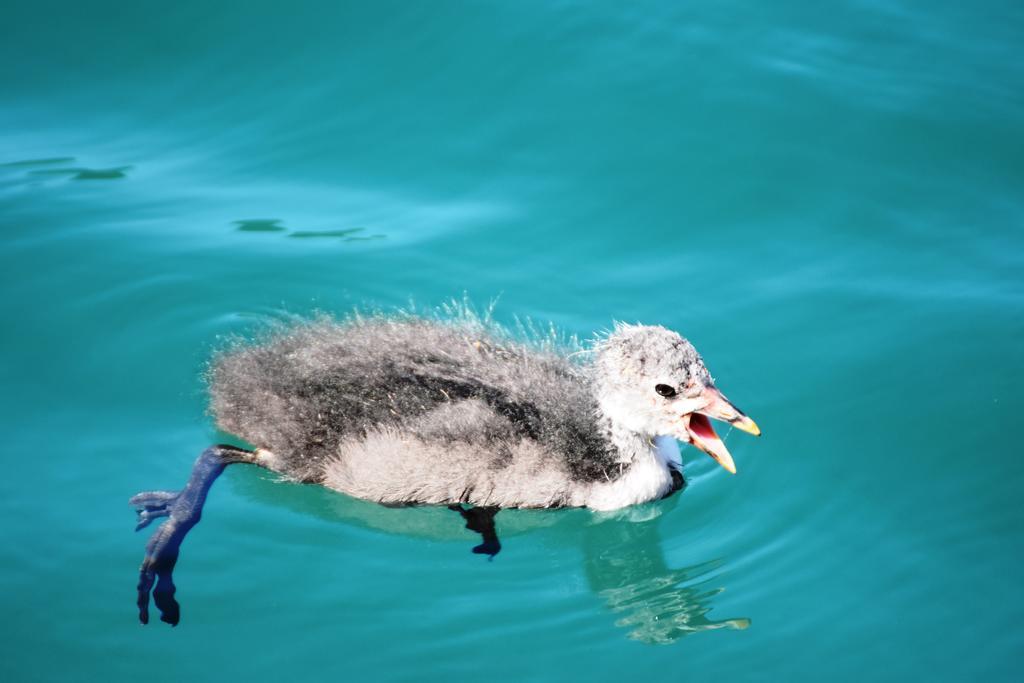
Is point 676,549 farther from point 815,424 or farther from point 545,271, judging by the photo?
point 545,271

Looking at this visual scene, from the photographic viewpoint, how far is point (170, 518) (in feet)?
16.6

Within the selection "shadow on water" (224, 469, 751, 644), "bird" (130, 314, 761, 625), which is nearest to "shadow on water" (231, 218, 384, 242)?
"bird" (130, 314, 761, 625)

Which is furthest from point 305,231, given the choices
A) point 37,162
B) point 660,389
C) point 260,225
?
point 660,389

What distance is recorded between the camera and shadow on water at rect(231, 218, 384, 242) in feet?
22.6

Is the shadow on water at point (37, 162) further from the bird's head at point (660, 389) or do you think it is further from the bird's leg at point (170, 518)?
the bird's head at point (660, 389)

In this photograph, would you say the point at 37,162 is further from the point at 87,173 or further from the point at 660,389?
the point at 660,389

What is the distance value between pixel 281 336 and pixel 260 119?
8.65 ft

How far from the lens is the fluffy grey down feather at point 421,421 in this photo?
5.03 m

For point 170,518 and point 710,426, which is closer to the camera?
point 170,518

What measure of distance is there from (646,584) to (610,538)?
1.08 feet

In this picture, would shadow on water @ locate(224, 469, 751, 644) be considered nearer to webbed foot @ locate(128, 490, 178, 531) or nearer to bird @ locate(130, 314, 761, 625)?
bird @ locate(130, 314, 761, 625)

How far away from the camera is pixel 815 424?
5773 mm

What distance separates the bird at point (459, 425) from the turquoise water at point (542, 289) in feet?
0.50

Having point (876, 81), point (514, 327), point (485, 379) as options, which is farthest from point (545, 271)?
point (876, 81)
